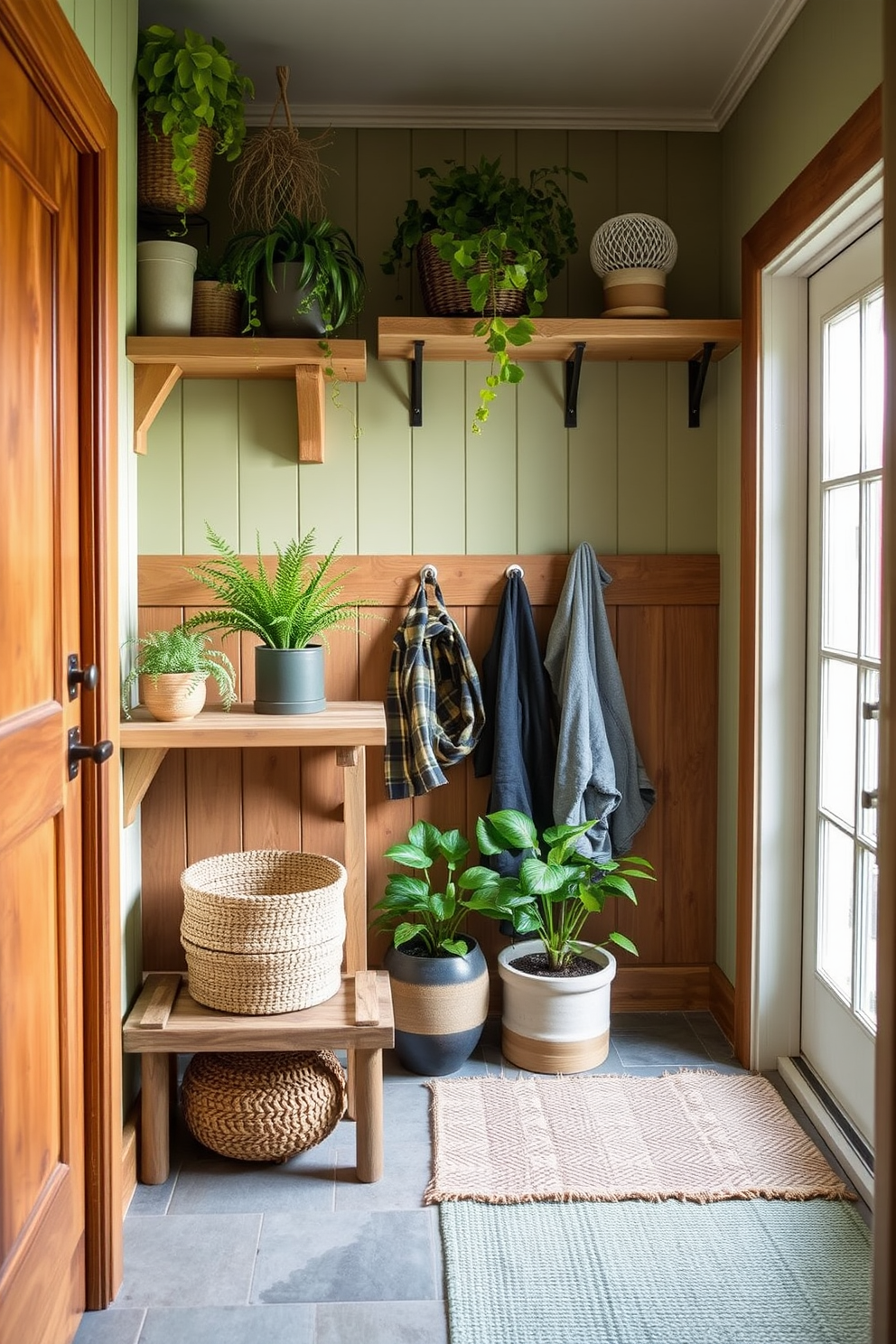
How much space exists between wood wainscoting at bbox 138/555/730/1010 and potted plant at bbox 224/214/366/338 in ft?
1.92

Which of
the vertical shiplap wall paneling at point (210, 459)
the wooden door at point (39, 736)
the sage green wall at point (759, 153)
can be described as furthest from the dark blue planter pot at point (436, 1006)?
the vertical shiplap wall paneling at point (210, 459)

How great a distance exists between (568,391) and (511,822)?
1.09 metres

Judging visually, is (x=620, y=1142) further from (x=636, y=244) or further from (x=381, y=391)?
(x=636, y=244)

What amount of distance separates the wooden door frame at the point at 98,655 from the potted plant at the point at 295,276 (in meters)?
0.61

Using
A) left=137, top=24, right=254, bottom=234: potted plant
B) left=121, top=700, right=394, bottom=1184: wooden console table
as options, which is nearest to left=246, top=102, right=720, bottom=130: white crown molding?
left=137, top=24, right=254, bottom=234: potted plant

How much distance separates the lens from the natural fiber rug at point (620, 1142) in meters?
2.09

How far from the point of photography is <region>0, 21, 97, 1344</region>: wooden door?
4.75 feet

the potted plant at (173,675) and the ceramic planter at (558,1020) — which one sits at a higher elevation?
the potted plant at (173,675)

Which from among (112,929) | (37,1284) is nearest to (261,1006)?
(112,929)

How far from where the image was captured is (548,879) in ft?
8.21

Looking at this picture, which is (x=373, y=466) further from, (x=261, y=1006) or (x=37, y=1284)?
(x=37, y=1284)

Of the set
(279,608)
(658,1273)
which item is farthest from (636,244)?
(658,1273)

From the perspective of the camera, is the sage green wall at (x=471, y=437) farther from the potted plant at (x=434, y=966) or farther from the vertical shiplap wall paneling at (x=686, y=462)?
the potted plant at (x=434, y=966)

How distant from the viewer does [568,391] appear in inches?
110
